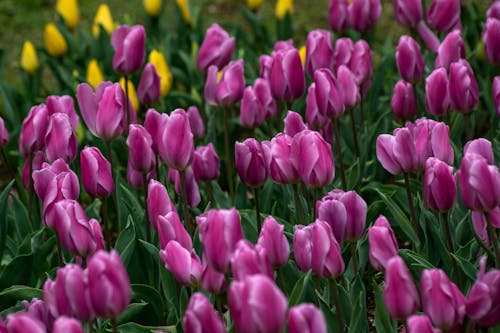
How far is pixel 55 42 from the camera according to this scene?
4.56 m

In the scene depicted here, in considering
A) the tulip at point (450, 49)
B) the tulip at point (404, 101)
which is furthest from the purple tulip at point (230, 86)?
the tulip at point (450, 49)

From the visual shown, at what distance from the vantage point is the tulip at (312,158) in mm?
2221

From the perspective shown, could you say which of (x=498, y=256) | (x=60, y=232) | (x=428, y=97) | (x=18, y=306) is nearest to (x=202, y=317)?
(x=60, y=232)

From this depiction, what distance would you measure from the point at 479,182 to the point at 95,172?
3.21ft

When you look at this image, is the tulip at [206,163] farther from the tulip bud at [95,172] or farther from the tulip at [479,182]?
the tulip at [479,182]

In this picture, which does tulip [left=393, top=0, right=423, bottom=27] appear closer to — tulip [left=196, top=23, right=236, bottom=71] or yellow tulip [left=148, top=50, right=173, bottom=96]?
tulip [left=196, top=23, right=236, bottom=71]

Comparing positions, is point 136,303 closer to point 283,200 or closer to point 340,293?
point 340,293

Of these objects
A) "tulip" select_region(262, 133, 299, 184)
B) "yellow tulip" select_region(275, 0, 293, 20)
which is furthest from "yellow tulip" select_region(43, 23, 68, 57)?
"tulip" select_region(262, 133, 299, 184)

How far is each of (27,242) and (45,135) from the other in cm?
40

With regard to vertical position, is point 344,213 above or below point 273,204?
above

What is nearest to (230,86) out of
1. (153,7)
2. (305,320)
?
(305,320)

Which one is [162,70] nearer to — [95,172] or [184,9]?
[184,9]

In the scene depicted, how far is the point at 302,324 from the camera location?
1.56 m

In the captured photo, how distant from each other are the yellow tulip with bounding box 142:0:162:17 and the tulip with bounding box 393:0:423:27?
1.57m
